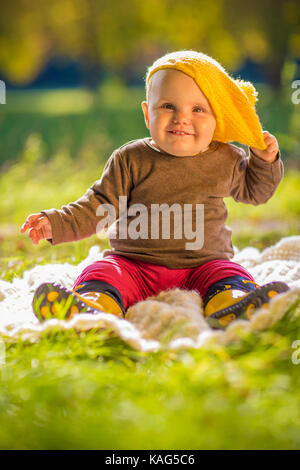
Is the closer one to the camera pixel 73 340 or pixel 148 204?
pixel 73 340

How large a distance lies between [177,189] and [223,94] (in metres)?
0.32

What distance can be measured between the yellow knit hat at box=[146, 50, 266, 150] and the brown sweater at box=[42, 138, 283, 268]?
8 centimetres

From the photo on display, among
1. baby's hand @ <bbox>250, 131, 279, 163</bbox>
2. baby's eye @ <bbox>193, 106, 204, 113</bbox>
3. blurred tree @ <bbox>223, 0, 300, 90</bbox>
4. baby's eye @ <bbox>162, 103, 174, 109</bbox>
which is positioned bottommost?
baby's hand @ <bbox>250, 131, 279, 163</bbox>

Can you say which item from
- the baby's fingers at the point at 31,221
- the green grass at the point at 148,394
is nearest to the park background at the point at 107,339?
the green grass at the point at 148,394

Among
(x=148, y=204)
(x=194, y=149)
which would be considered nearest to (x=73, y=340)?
(x=148, y=204)

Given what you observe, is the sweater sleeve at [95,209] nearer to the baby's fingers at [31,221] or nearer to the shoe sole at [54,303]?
the baby's fingers at [31,221]

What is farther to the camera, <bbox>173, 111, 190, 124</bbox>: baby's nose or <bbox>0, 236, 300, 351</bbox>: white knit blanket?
<bbox>173, 111, 190, 124</bbox>: baby's nose

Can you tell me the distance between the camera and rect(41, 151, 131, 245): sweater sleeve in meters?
1.61

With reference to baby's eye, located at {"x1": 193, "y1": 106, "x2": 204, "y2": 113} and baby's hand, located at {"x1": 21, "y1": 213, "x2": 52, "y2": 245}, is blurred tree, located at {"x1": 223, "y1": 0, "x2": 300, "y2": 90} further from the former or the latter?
baby's hand, located at {"x1": 21, "y1": 213, "x2": 52, "y2": 245}

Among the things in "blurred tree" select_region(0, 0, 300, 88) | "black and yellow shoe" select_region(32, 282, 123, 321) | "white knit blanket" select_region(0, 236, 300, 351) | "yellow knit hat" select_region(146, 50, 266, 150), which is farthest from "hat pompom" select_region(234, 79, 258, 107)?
"blurred tree" select_region(0, 0, 300, 88)

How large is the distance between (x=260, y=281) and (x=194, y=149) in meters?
0.52

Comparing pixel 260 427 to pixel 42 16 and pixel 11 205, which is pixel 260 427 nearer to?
pixel 11 205

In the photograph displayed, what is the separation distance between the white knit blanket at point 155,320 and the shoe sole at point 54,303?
4 centimetres

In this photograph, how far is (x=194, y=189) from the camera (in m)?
1.67
